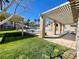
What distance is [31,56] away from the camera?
28.7 feet

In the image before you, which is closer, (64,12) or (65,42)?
(64,12)

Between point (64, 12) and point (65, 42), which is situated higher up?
point (64, 12)

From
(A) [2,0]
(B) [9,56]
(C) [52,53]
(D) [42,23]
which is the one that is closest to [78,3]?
(C) [52,53]

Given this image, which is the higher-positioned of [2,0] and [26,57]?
[2,0]

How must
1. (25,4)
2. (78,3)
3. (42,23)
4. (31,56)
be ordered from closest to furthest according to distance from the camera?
(78,3)
(31,56)
(25,4)
(42,23)

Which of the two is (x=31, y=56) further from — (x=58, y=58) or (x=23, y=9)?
(x=23, y=9)

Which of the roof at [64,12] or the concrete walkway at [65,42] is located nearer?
the roof at [64,12]

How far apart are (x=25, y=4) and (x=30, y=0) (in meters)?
0.61

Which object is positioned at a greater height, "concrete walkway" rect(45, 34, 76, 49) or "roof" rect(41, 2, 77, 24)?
"roof" rect(41, 2, 77, 24)

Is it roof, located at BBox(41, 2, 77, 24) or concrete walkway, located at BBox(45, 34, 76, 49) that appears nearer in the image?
roof, located at BBox(41, 2, 77, 24)

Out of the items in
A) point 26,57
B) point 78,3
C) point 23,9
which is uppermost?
point 23,9

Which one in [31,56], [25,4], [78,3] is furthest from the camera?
[25,4]

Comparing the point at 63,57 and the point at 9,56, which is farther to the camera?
the point at 9,56

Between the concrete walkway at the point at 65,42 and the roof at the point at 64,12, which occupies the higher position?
the roof at the point at 64,12
